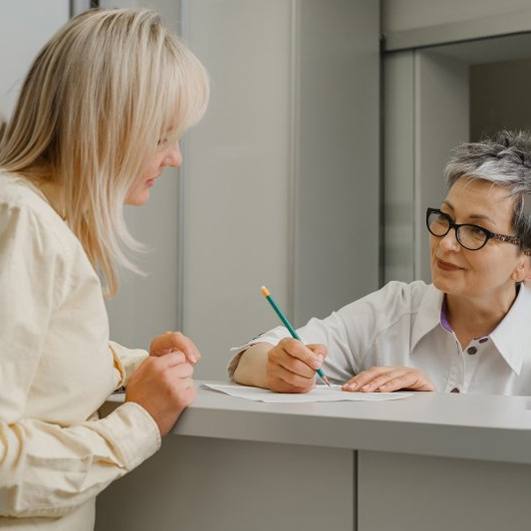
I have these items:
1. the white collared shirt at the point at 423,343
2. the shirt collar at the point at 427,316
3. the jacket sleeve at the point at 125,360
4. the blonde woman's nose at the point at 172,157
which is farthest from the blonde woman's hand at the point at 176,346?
the shirt collar at the point at 427,316

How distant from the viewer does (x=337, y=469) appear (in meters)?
1.15

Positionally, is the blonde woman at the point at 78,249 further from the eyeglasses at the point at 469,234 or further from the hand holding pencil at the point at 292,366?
the eyeglasses at the point at 469,234

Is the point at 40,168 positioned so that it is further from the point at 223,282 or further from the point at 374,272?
the point at 374,272

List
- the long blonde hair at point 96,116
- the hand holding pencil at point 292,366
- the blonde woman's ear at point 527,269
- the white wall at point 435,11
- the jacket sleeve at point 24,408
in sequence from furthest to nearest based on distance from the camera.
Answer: the white wall at point 435,11, the blonde woman's ear at point 527,269, the hand holding pencil at point 292,366, the long blonde hair at point 96,116, the jacket sleeve at point 24,408

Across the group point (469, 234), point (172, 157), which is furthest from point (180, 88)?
point (469, 234)

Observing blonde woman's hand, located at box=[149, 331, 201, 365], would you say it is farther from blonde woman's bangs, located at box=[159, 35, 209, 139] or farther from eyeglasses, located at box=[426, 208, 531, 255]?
eyeglasses, located at box=[426, 208, 531, 255]

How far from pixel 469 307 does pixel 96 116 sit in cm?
112

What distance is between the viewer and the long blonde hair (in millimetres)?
1135

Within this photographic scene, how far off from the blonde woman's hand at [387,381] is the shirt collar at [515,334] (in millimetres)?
408

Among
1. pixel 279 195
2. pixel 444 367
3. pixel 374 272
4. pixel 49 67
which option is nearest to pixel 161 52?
pixel 49 67

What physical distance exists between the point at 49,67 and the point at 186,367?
43 cm

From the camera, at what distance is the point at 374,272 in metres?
3.88

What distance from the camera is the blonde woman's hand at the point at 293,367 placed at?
141 centimetres

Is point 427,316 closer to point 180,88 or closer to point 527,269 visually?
point 527,269
